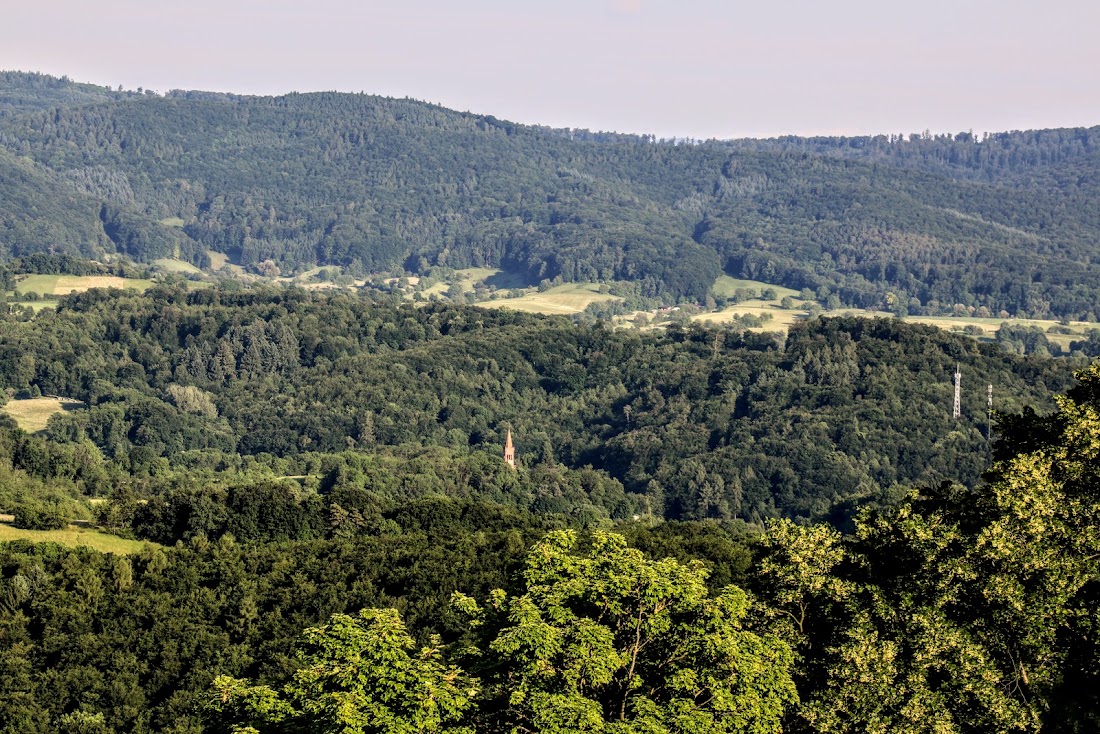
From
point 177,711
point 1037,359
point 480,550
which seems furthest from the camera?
point 1037,359

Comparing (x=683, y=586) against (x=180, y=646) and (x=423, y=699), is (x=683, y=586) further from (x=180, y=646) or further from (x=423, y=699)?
(x=180, y=646)

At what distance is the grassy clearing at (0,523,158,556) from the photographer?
6644 cm

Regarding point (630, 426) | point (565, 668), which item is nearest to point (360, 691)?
point (565, 668)

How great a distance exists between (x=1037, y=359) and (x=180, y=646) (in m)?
148

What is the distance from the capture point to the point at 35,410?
172500 mm

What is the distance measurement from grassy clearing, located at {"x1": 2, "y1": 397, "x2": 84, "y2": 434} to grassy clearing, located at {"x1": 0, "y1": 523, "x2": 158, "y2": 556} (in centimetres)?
9445

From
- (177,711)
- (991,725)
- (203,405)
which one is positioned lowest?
(203,405)

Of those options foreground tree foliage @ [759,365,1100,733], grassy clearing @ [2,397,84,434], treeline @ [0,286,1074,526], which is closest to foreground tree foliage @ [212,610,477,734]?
foreground tree foliage @ [759,365,1100,733]

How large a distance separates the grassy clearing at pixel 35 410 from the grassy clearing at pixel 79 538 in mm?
94446

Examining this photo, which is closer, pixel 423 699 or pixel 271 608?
pixel 423 699

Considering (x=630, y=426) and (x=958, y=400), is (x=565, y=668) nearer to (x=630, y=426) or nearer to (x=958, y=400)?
(x=958, y=400)

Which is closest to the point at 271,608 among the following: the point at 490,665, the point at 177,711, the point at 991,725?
the point at 177,711

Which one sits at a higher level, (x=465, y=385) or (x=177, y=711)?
(x=177, y=711)

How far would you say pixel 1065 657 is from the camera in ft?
112
